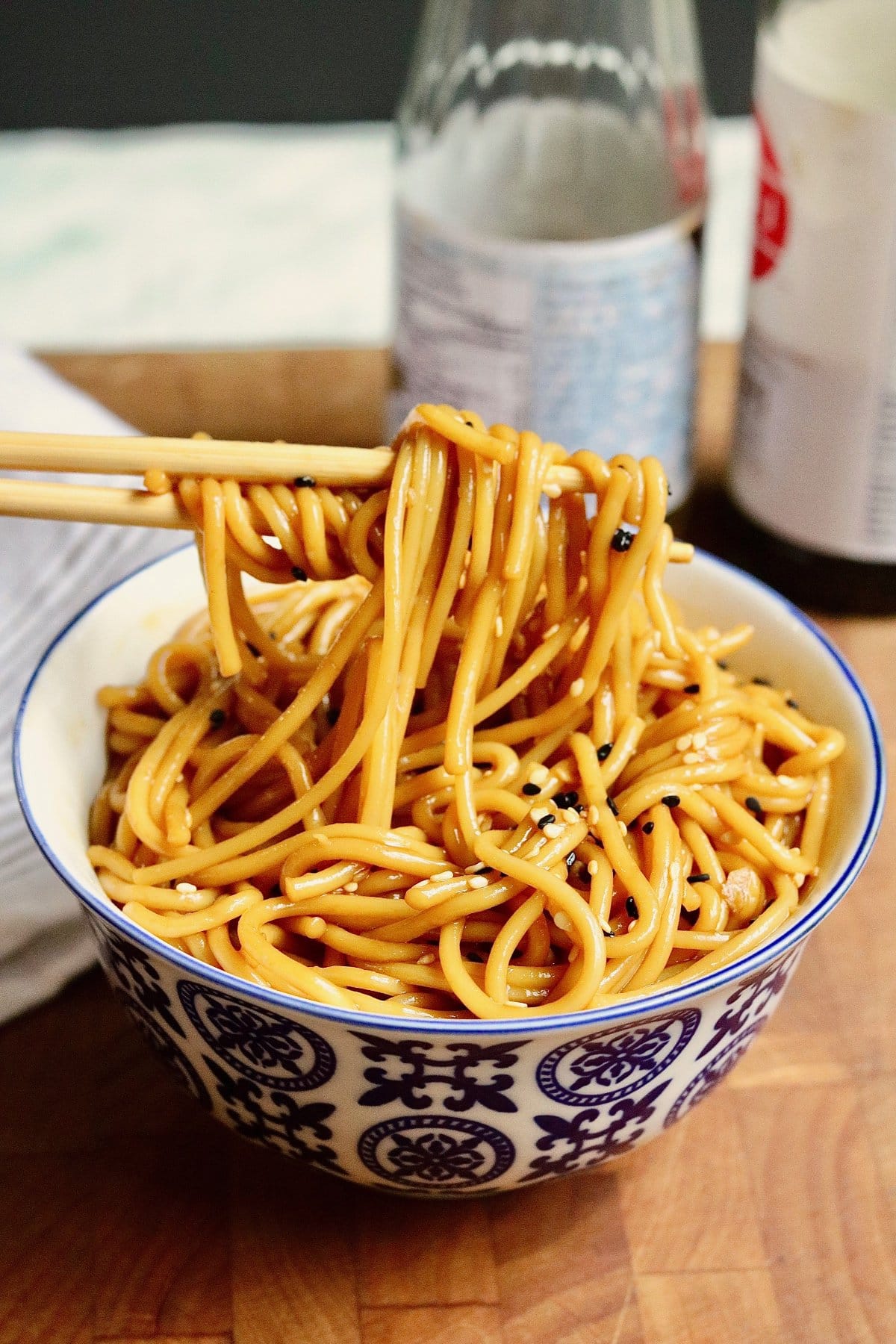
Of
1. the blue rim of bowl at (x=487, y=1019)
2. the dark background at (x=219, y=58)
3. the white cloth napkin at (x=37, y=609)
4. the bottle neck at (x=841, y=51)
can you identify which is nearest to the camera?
the blue rim of bowl at (x=487, y=1019)

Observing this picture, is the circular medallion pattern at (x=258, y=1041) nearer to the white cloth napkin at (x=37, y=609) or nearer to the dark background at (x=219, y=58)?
the white cloth napkin at (x=37, y=609)

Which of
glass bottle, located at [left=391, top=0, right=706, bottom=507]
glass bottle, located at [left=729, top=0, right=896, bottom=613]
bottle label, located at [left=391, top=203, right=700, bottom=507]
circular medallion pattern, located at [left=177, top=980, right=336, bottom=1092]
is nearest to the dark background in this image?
glass bottle, located at [left=391, top=0, right=706, bottom=507]

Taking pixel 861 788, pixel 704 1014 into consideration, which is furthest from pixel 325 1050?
pixel 861 788

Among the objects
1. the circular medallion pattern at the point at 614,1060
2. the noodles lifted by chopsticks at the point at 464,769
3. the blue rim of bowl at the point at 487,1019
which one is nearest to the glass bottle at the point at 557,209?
the noodles lifted by chopsticks at the point at 464,769

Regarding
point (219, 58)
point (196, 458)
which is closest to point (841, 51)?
point (196, 458)

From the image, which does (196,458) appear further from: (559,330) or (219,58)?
(219,58)

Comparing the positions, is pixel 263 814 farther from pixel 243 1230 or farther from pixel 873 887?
pixel 873 887
